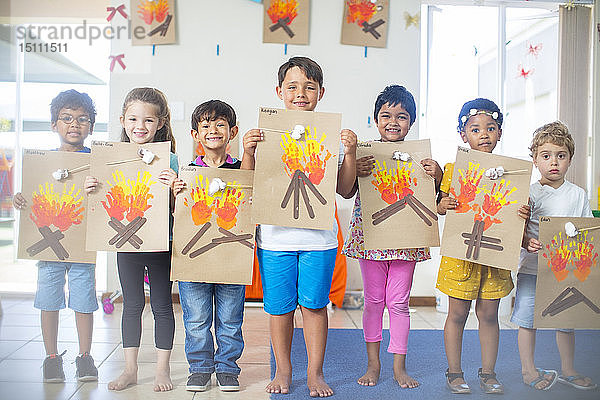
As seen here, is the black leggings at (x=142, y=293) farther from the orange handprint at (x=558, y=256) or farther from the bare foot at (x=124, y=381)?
the orange handprint at (x=558, y=256)

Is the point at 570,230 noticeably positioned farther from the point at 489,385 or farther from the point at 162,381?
the point at 162,381

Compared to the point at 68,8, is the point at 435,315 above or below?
below

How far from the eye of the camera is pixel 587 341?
1994 mm

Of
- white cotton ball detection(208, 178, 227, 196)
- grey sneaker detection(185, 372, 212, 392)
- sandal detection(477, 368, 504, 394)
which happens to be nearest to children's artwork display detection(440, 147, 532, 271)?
sandal detection(477, 368, 504, 394)

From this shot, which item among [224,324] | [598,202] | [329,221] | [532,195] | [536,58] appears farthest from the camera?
[536,58]

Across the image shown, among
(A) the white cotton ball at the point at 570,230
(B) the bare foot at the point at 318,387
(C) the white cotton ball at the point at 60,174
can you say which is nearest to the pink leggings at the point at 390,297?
(B) the bare foot at the point at 318,387

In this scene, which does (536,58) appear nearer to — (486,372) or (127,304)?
(486,372)

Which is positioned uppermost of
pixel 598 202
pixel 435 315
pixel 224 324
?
pixel 598 202

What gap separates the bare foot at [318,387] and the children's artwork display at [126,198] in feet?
2.04

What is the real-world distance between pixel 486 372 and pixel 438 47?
136cm

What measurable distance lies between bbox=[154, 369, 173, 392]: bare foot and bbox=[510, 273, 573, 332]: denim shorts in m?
1.15

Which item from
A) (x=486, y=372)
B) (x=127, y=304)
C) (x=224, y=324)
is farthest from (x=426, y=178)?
(x=127, y=304)

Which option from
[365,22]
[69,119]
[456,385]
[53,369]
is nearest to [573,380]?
[456,385]

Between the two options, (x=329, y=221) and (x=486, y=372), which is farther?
(x=486, y=372)
